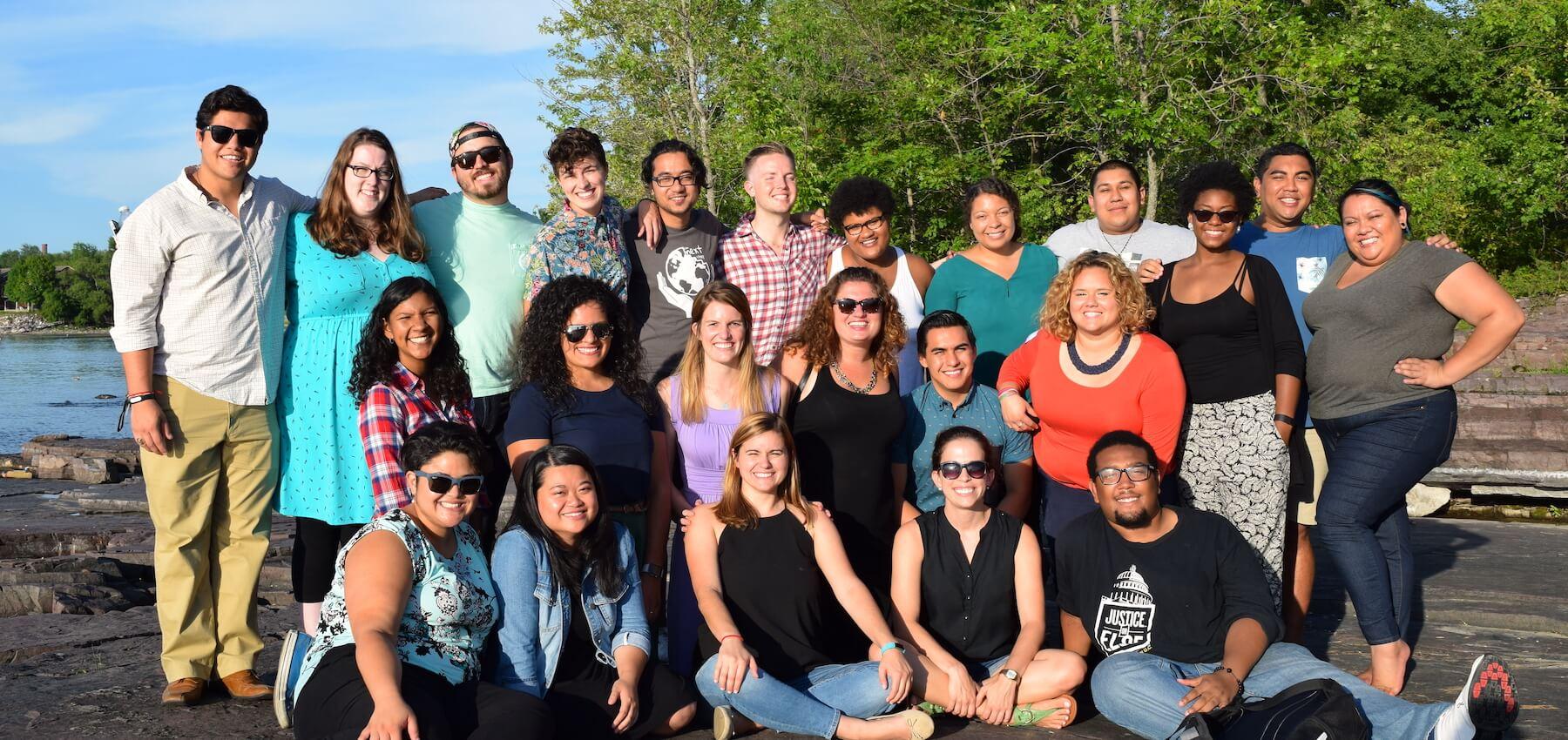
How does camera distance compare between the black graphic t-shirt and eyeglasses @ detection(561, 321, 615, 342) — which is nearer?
the black graphic t-shirt

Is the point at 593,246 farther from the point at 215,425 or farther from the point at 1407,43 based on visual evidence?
the point at 1407,43

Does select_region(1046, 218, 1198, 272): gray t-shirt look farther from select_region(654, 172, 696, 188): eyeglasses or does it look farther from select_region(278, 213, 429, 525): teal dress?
select_region(278, 213, 429, 525): teal dress

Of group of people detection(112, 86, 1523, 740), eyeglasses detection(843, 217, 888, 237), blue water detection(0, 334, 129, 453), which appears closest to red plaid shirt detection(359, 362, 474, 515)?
group of people detection(112, 86, 1523, 740)

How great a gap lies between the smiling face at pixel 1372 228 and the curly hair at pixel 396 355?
11.5ft

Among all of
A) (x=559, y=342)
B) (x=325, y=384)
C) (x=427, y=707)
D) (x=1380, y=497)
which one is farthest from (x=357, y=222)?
(x=1380, y=497)

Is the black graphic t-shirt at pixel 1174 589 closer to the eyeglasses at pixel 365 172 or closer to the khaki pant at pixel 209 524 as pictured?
the eyeglasses at pixel 365 172

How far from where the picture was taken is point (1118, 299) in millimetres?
4707

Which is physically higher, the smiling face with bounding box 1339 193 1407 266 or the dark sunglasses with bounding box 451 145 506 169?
the dark sunglasses with bounding box 451 145 506 169

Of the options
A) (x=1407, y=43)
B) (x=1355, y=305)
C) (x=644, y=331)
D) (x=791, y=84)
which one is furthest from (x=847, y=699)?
(x=1407, y=43)

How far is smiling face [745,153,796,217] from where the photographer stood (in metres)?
5.57

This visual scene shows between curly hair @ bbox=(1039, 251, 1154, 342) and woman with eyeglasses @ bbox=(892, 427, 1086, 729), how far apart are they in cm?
65

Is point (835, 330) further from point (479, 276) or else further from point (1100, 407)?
point (479, 276)

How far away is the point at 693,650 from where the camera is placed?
15.3 ft

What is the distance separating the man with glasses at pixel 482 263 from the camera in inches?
193
